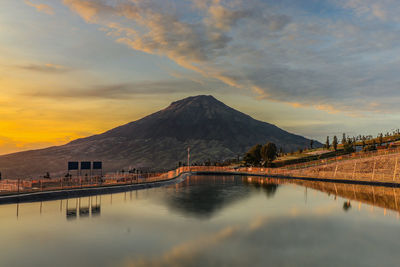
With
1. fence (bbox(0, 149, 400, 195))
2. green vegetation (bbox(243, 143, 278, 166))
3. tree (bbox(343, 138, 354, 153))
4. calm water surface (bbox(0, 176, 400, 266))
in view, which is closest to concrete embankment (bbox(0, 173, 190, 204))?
calm water surface (bbox(0, 176, 400, 266))

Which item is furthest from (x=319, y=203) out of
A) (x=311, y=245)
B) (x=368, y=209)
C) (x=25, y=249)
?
(x=25, y=249)

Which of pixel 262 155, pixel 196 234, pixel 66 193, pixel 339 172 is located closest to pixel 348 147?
pixel 262 155

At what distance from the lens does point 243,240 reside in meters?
19.7

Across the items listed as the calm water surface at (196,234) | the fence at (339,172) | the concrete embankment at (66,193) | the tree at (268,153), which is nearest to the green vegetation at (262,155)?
the tree at (268,153)

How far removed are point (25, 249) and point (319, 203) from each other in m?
29.2

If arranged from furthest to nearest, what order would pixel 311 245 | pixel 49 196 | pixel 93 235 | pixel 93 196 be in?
pixel 93 196 → pixel 49 196 → pixel 93 235 → pixel 311 245

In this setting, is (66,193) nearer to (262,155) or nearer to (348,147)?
(262,155)

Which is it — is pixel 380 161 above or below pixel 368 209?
above

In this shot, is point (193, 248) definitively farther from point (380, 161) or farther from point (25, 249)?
point (380, 161)

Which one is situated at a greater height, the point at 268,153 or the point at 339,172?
the point at 268,153

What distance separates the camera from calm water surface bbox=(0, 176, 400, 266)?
53.1 feet

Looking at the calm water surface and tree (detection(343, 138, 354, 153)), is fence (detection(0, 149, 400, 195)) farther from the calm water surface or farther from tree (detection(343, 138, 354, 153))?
tree (detection(343, 138, 354, 153))

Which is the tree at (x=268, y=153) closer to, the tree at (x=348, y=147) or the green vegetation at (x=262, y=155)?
the green vegetation at (x=262, y=155)

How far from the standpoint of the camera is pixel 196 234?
21.0 m
